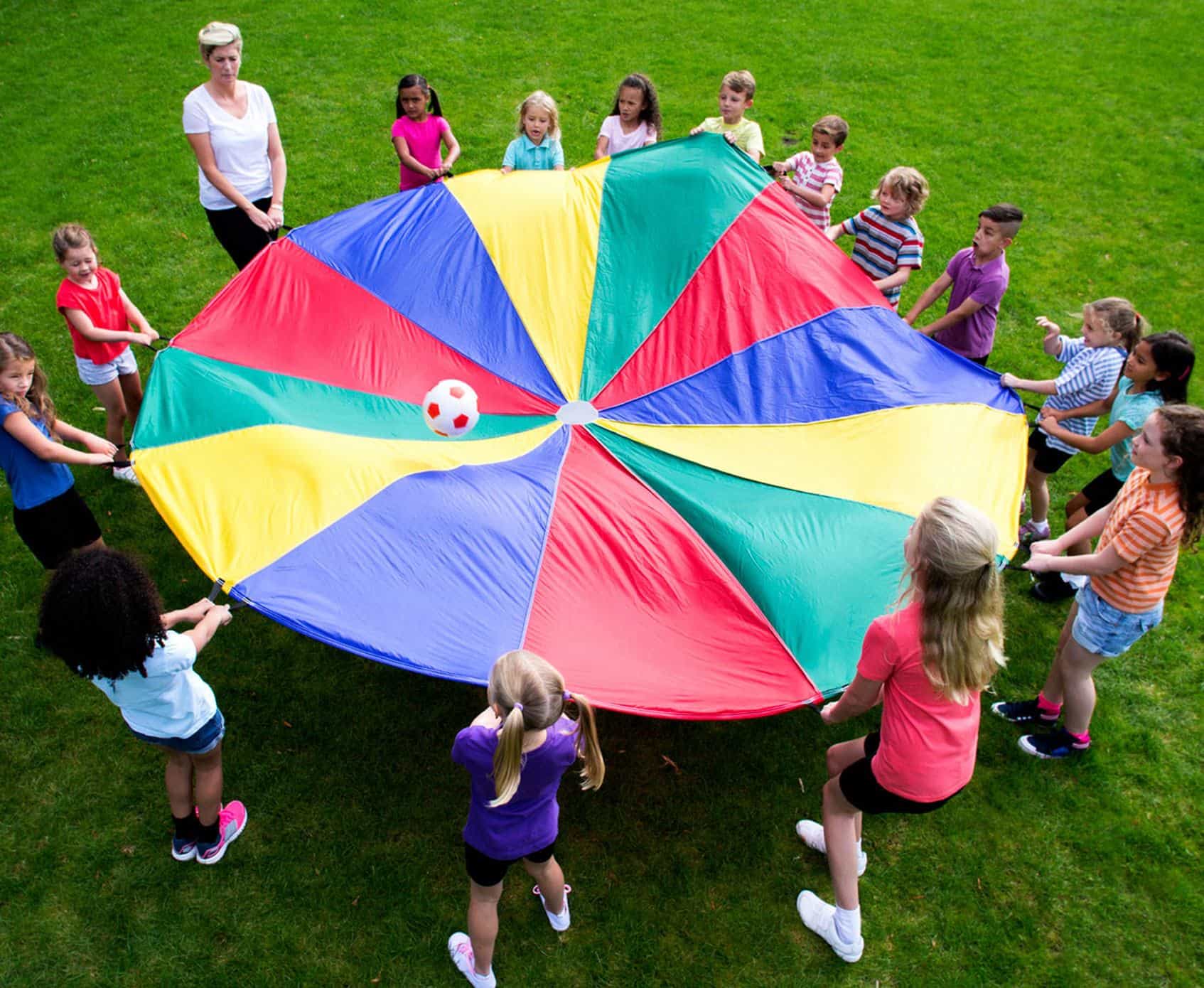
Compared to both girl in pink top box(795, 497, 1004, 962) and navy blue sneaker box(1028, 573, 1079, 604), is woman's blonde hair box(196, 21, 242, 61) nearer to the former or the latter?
girl in pink top box(795, 497, 1004, 962)

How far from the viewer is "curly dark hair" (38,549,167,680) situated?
2863 millimetres

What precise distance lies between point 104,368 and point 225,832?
8.73ft

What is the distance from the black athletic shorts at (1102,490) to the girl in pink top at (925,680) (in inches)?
82.1

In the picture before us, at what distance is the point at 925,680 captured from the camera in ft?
9.62

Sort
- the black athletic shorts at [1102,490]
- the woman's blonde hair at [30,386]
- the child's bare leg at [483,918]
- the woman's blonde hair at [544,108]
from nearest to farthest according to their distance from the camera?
1. the child's bare leg at [483,918]
2. the woman's blonde hair at [30,386]
3. the black athletic shorts at [1102,490]
4. the woman's blonde hair at [544,108]

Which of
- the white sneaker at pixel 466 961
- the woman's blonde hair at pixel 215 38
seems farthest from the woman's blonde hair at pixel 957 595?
the woman's blonde hair at pixel 215 38

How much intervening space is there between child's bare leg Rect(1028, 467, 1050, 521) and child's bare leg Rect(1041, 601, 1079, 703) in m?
1.06

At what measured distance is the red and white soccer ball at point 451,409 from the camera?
4.22m

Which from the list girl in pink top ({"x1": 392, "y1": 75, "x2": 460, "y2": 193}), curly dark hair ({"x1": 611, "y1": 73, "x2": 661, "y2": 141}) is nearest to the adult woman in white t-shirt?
girl in pink top ({"x1": 392, "y1": 75, "x2": 460, "y2": 193})

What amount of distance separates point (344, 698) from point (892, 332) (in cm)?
329

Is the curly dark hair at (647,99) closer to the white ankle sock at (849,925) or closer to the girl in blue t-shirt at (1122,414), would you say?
the girl in blue t-shirt at (1122,414)

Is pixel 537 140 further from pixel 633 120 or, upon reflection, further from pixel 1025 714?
pixel 1025 714

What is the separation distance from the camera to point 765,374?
15.2 ft

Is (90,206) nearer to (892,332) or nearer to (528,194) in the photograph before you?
(528,194)
